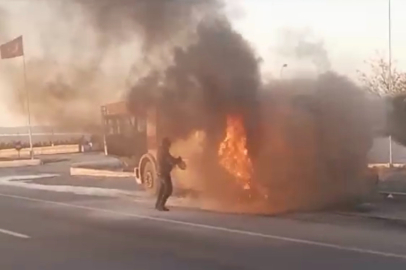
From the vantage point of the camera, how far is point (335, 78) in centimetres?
1670

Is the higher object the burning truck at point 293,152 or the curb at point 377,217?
the burning truck at point 293,152

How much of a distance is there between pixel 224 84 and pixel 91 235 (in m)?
5.12

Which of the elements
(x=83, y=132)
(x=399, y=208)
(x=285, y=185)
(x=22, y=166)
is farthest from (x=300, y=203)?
(x=22, y=166)

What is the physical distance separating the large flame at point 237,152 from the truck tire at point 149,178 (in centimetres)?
402

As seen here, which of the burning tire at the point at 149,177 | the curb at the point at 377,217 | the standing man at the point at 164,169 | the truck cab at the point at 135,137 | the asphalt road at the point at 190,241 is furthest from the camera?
the burning tire at the point at 149,177

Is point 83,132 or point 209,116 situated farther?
point 83,132

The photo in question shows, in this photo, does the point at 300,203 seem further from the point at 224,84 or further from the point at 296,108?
the point at 224,84

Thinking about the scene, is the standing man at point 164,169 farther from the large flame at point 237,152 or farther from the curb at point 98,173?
the curb at point 98,173

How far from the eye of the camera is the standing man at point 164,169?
1545 centimetres

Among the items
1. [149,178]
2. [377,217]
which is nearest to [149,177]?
[149,178]

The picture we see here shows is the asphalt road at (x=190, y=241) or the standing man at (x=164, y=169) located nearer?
the asphalt road at (x=190, y=241)

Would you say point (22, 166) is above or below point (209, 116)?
below

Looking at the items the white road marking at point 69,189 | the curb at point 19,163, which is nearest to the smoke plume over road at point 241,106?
the white road marking at point 69,189

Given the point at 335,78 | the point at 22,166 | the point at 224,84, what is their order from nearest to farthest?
1. the point at 224,84
2. the point at 335,78
3. the point at 22,166
